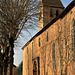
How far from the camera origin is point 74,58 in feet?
49.4

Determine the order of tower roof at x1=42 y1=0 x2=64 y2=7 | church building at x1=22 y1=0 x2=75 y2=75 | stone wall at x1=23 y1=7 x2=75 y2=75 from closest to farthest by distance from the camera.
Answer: church building at x1=22 y1=0 x2=75 y2=75 < stone wall at x1=23 y1=7 x2=75 y2=75 < tower roof at x1=42 y1=0 x2=64 y2=7

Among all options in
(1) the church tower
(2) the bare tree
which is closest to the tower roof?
(1) the church tower

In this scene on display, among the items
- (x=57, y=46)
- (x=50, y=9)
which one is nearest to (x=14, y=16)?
(x=57, y=46)

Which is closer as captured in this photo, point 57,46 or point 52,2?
point 57,46

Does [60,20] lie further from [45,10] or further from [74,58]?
[45,10]

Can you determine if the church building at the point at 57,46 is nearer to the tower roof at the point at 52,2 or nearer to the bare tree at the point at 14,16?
the bare tree at the point at 14,16

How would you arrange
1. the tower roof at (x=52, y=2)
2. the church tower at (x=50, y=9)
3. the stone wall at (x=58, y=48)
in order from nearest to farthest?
the stone wall at (x=58, y=48)
the church tower at (x=50, y=9)
the tower roof at (x=52, y=2)

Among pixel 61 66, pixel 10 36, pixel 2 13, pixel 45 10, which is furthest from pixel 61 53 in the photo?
pixel 45 10

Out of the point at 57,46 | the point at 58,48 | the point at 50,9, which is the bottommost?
the point at 58,48

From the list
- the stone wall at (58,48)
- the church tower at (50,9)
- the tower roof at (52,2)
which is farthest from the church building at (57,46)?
the tower roof at (52,2)

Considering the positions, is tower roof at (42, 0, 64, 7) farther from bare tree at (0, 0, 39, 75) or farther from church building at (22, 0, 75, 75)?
bare tree at (0, 0, 39, 75)

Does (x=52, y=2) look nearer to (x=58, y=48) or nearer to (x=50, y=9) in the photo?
(x=50, y=9)

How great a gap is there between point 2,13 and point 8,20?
0.95 metres

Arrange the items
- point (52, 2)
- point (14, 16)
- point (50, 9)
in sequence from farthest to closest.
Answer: point (52, 2) < point (50, 9) < point (14, 16)
